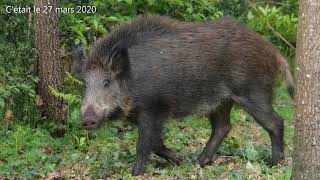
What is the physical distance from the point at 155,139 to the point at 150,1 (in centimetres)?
235

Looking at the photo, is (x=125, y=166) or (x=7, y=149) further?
(x=7, y=149)

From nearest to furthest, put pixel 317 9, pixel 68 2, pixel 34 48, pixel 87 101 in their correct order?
pixel 317 9
pixel 87 101
pixel 34 48
pixel 68 2

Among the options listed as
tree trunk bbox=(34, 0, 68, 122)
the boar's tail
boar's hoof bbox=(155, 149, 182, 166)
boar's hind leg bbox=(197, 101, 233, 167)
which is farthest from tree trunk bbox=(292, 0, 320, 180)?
tree trunk bbox=(34, 0, 68, 122)

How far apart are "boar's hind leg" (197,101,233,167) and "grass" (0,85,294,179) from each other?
0.13 meters

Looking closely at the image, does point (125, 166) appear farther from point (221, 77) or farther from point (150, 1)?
point (150, 1)

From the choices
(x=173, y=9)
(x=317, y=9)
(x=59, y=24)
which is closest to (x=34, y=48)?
(x=59, y=24)

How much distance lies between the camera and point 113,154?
7371 mm

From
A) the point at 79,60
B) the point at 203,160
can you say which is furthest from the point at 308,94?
the point at 79,60

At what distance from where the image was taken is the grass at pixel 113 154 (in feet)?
21.3

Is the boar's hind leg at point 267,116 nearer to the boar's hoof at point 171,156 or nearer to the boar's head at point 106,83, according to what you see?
the boar's hoof at point 171,156

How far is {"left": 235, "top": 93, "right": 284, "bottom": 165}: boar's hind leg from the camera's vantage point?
23.4 ft

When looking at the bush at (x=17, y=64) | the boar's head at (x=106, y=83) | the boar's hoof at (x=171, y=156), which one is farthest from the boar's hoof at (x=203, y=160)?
the bush at (x=17, y=64)

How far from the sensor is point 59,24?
8375 mm

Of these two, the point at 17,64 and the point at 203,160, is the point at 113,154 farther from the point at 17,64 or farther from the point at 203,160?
the point at 17,64
